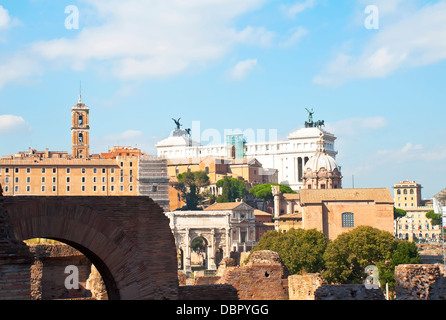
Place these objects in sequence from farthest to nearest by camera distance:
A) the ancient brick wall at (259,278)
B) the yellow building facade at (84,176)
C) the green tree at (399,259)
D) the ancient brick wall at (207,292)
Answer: the yellow building facade at (84,176)
the green tree at (399,259)
the ancient brick wall at (259,278)
the ancient brick wall at (207,292)

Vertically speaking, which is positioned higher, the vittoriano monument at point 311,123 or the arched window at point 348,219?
the vittoriano monument at point 311,123

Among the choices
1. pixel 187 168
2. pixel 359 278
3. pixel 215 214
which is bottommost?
pixel 359 278

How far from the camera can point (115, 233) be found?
762cm

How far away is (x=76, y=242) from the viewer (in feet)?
24.2

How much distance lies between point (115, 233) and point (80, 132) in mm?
83459

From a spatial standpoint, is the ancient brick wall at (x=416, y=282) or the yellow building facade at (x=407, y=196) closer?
the ancient brick wall at (x=416, y=282)

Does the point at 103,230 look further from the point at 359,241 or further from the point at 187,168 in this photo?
the point at 187,168

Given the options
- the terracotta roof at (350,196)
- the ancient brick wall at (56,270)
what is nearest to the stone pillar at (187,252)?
the terracotta roof at (350,196)

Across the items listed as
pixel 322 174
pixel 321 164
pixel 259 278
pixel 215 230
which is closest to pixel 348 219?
pixel 215 230

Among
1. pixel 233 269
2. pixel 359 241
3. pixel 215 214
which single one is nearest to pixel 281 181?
pixel 215 214

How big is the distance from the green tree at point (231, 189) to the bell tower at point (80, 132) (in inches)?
645

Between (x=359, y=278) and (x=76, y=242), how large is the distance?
3699 centimetres

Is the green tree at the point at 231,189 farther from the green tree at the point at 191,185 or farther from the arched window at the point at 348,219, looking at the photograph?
the arched window at the point at 348,219

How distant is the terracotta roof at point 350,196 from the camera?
6281 centimetres
